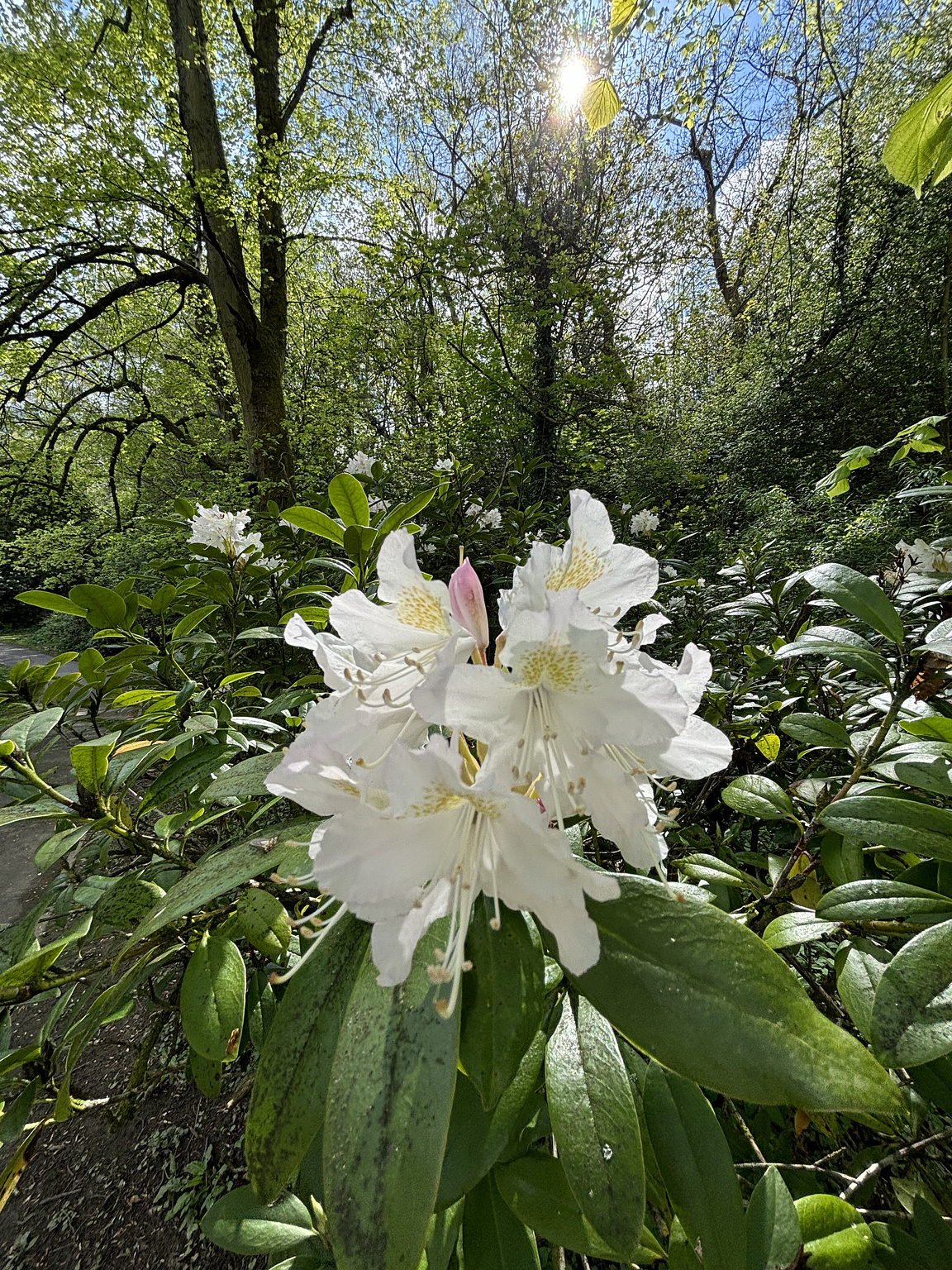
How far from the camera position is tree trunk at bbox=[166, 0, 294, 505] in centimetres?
434

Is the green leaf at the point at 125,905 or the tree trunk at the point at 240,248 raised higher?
the tree trunk at the point at 240,248

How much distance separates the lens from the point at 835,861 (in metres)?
0.81

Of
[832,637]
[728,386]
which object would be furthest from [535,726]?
[728,386]

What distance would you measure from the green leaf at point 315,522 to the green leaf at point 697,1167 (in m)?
0.97

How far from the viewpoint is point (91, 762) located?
82 cm

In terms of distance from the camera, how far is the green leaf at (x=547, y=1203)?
0.54m

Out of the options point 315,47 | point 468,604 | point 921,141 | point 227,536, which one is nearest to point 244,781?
point 468,604

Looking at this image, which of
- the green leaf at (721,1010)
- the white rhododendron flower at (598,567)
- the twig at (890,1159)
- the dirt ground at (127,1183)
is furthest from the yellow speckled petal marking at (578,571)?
the dirt ground at (127,1183)

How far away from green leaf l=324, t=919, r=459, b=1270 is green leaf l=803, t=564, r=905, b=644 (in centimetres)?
77

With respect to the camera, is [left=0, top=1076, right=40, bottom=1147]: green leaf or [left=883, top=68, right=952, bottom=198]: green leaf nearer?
[left=0, top=1076, right=40, bottom=1147]: green leaf

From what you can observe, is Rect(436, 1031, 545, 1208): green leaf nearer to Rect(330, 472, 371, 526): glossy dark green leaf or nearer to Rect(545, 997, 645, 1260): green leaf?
Rect(545, 997, 645, 1260): green leaf

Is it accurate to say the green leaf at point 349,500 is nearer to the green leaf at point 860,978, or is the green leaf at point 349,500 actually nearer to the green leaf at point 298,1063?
the green leaf at point 298,1063

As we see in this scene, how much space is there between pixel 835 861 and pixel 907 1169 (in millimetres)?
586

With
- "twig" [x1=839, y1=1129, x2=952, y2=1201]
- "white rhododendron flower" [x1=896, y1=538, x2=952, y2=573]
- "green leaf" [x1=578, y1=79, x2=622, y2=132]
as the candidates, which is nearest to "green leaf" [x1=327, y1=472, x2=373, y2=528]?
"green leaf" [x1=578, y1=79, x2=622, y2=132]
